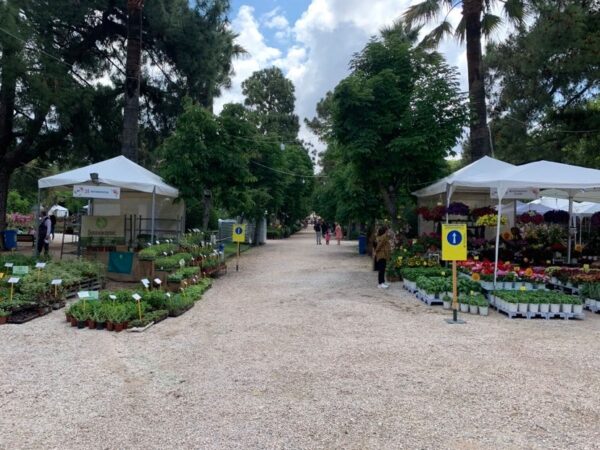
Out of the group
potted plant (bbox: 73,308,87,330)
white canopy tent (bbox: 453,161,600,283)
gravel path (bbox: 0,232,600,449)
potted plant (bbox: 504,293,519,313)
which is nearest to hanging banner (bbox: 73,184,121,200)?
gravel path (bbox: 0,232,600,449)

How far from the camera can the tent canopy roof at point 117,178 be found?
12.1m

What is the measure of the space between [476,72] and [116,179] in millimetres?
11993

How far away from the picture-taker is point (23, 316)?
7.48 meters

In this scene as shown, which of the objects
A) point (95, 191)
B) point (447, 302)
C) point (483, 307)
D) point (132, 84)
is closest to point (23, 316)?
point (95, 191)

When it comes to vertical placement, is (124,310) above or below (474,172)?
below

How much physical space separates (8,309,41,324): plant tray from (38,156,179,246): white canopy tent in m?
4.92

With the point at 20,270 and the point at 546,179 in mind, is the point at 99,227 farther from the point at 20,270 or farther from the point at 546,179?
the point at 546,179

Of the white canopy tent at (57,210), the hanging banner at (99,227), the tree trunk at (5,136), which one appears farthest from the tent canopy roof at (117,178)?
the white canopy tent at (57,210)

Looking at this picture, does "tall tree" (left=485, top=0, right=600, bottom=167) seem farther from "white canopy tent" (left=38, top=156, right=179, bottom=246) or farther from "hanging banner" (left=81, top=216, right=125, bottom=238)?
"hanging banner" (left=81, top=216, right=125, bottom=238)

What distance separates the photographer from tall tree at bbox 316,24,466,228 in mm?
13516

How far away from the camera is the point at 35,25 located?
55.7 ft

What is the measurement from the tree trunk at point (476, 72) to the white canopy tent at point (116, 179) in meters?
10.2

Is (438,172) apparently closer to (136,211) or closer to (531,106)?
(531,106)

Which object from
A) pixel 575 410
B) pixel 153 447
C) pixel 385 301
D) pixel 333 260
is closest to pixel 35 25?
pixel 333 260
